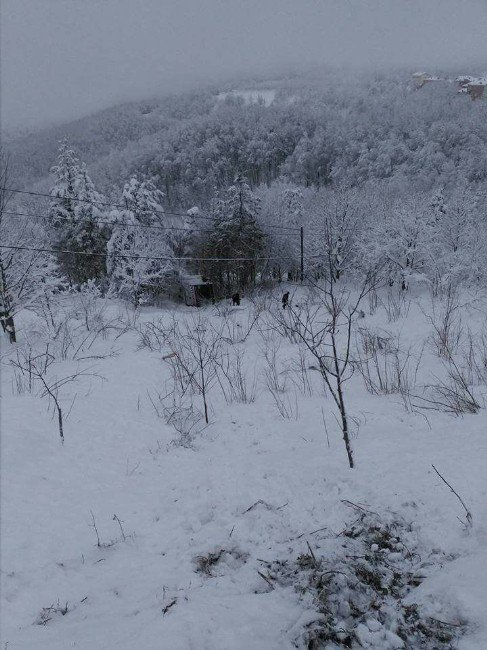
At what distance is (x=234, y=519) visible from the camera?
9.55 ft

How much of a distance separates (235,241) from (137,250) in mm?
8558

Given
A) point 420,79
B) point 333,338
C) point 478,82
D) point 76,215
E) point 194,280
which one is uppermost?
point 420,79

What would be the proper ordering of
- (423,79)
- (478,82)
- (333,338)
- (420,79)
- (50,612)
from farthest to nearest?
(420,79), (423,79), (478,82), (333,338), (50,612)

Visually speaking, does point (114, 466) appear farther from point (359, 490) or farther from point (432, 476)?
point (432, 476)

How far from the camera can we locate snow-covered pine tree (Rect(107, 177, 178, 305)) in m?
28.3

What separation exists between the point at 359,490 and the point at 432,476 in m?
0.54

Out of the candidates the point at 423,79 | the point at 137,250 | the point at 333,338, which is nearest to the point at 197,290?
the point at 137,250

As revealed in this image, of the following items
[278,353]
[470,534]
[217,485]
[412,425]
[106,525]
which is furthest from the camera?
[278,353]

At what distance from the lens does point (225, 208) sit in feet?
114

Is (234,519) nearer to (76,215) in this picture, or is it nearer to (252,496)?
(252,496)

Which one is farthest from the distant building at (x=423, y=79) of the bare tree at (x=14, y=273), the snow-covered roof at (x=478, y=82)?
the bare tree at (x=14, y=273)

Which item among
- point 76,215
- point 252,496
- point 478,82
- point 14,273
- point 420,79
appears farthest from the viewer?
point 420,79

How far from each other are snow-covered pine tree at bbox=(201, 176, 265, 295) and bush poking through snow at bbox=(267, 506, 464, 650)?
3021cm

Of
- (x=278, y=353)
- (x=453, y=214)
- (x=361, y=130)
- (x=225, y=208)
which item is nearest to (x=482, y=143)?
(x=361, y=130)
